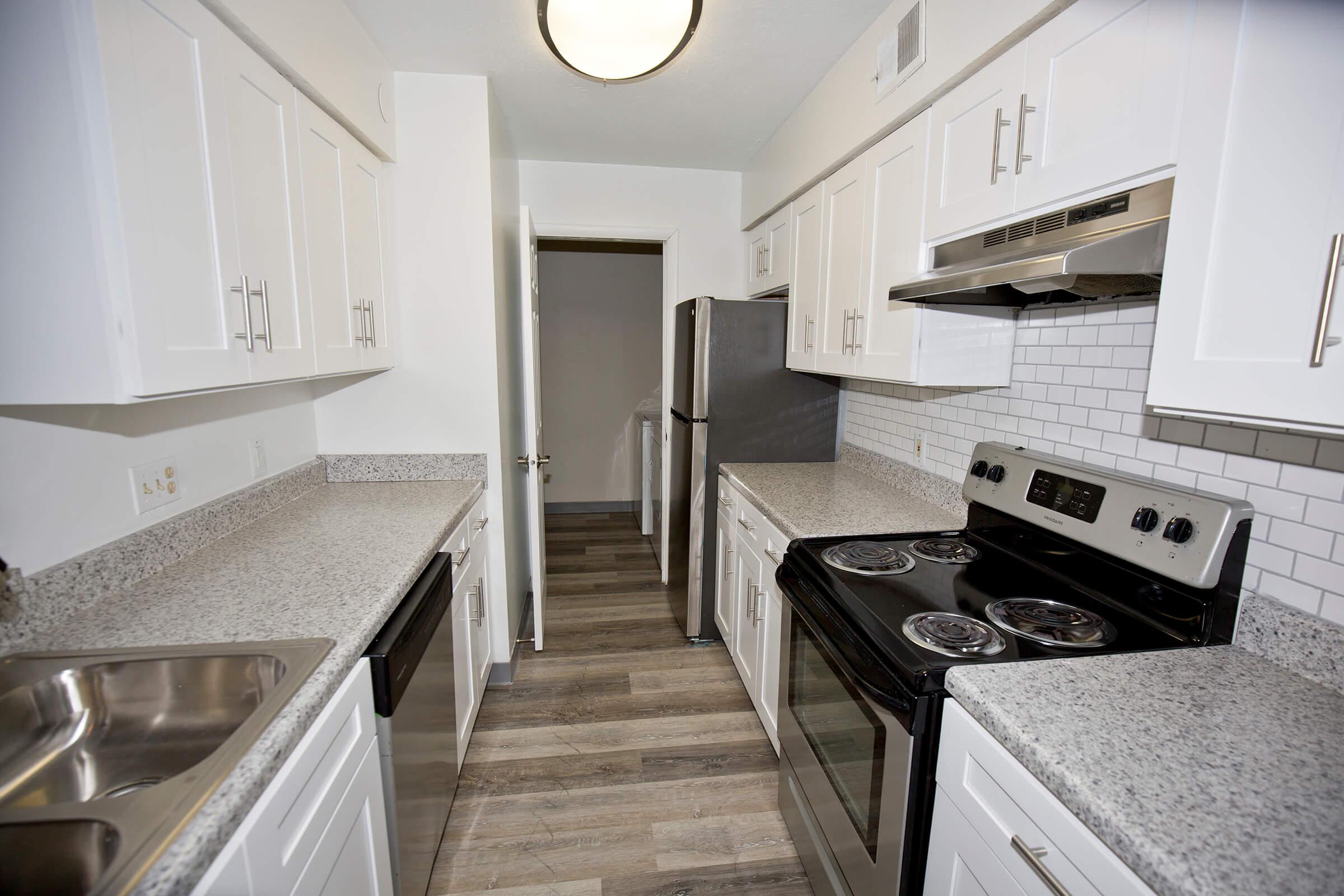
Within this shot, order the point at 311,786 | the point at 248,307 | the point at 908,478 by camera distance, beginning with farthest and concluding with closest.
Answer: the point at 908,478
the point at 248,307
the point at 311,786

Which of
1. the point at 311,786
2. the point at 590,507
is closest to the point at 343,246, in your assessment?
the point at 311,786

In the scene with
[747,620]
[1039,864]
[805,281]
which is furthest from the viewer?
[805,281]

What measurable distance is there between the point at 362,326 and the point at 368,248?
11.7 inches

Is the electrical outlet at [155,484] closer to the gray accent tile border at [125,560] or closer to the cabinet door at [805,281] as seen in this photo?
the gray accent tile border at [125,560]

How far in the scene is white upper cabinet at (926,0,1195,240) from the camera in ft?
3.13

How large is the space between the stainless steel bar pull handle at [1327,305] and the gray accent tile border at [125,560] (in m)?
2.08

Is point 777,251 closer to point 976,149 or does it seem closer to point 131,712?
point 976,149

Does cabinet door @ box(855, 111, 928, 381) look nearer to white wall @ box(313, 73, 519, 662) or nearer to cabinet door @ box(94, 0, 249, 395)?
white wall @ box(313, 73, 519, 662)

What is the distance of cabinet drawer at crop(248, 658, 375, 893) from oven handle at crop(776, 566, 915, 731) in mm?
994

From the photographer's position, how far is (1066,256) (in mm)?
992

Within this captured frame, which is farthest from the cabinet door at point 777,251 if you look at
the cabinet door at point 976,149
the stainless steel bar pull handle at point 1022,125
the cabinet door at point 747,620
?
the stainless steel bar pull handle at point 1022,125

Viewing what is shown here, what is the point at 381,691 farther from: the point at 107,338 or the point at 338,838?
the point at 107,338

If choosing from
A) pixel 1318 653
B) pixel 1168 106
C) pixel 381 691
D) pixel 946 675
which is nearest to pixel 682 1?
pixel 1168 106

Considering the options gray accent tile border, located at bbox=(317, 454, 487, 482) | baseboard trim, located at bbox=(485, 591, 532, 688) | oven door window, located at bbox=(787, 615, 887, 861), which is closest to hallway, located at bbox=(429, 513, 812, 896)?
baseboard trim, located at bbox=(485, 591, 532, 688)
